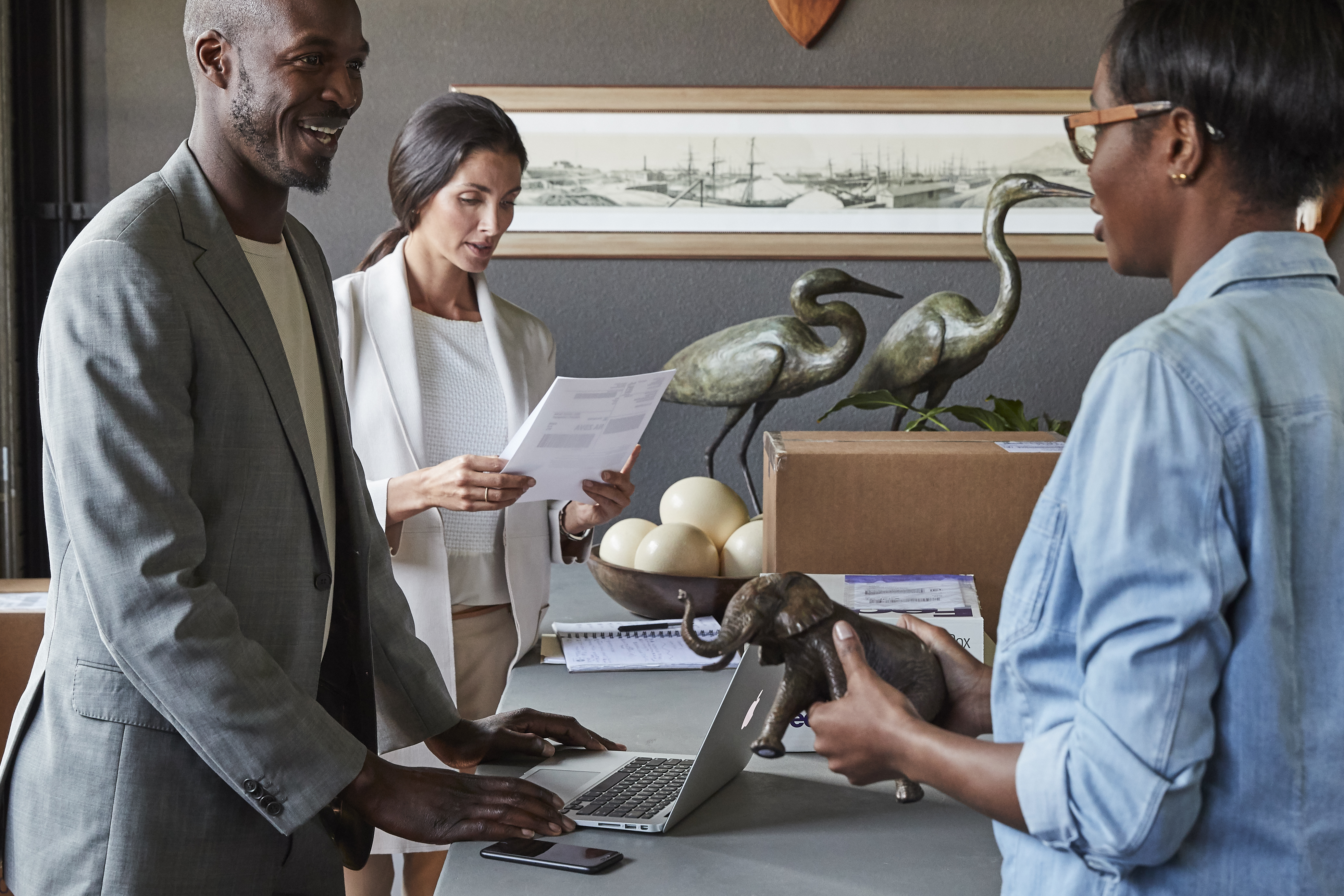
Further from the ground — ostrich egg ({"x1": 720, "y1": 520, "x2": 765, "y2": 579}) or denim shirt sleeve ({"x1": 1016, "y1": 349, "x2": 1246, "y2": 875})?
denim shirt sleeve ({"x1": 1016, "y1": 349, "x2": 1246, "y2": 875})

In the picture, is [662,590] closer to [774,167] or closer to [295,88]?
[295,88]

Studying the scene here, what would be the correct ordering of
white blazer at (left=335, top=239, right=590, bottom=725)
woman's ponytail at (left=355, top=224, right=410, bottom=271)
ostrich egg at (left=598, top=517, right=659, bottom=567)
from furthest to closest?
woman's ponytail at (left=355, top=224, right=410, bottom=271) < ostrich egg at (left=598, top=517, right=659, bottom=567) < white blazer at (left=335, top=239, right=590, bottom=725)

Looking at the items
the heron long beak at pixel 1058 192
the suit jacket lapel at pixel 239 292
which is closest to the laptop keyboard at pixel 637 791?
the suit jacket lapel at pixel 239 292

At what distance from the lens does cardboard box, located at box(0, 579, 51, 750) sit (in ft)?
6.18

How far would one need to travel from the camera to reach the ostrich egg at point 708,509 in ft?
6.15

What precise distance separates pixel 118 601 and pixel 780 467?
2.78 ft

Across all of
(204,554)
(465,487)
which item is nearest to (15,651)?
(465,487)

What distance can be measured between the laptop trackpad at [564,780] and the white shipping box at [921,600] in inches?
9.9

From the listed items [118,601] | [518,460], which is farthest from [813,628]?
[518,460]

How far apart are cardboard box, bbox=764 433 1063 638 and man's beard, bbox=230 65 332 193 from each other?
2.36 ft

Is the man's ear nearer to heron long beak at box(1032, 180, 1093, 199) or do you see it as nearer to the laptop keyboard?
the laptop keyboard

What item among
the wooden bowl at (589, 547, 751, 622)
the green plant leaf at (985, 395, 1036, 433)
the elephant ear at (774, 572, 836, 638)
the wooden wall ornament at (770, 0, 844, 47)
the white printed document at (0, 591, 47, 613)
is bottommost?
the white printed document at (0, 591, 47, 613)

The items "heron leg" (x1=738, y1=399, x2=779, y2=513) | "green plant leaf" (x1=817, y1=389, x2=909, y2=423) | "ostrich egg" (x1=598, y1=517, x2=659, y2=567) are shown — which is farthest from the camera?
"heron leg" (x1=738, y1=399, x2=779, y2=513)

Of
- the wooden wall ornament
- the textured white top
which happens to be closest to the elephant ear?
the textured white top
